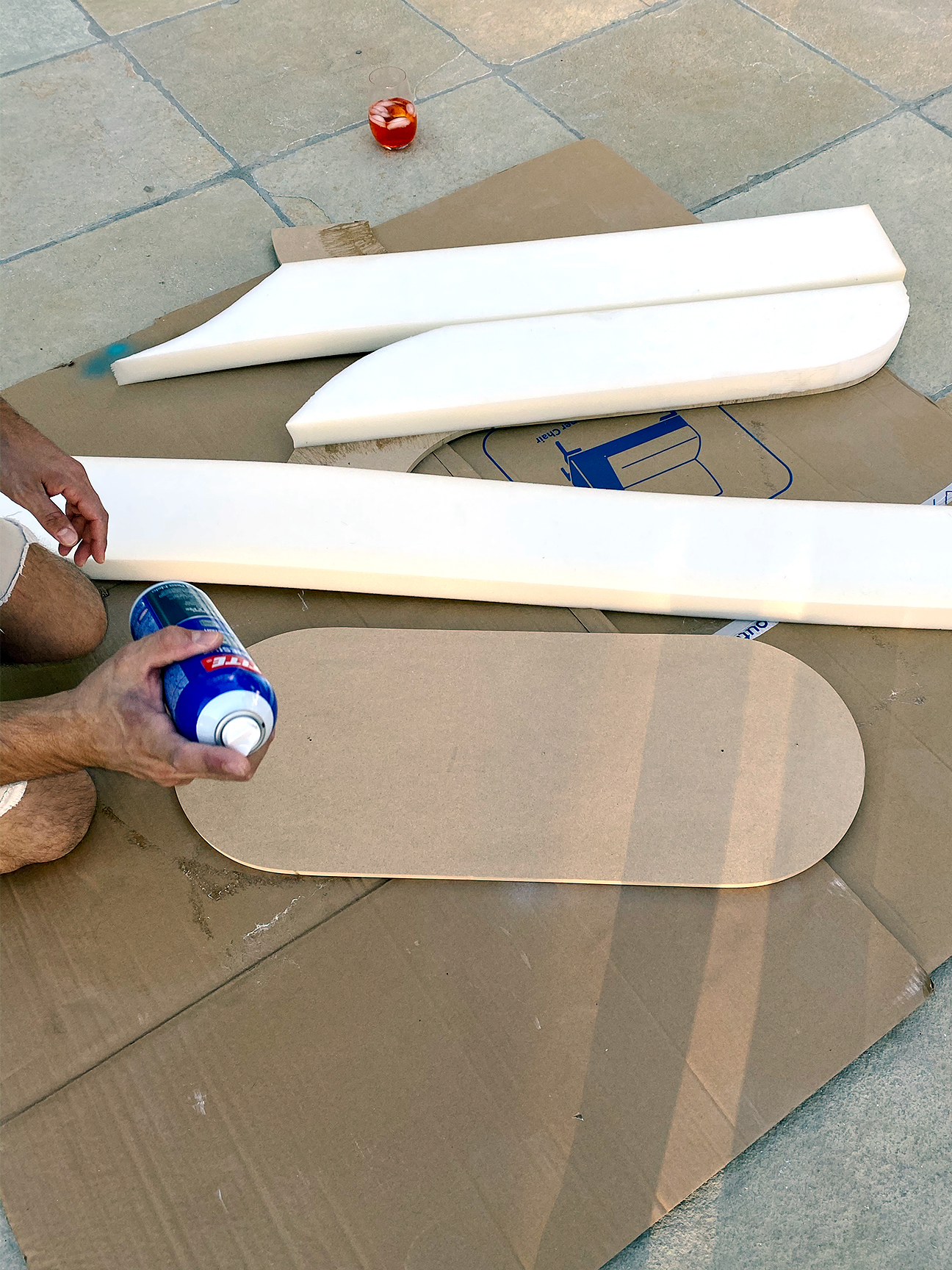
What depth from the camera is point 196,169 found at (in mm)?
2832

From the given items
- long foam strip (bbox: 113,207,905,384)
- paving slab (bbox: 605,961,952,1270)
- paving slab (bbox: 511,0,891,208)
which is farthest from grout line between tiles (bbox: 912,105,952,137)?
paving slab (bbox: 605,961,952,1270)

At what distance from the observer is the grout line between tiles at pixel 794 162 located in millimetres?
2732

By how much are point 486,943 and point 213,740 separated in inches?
23.5

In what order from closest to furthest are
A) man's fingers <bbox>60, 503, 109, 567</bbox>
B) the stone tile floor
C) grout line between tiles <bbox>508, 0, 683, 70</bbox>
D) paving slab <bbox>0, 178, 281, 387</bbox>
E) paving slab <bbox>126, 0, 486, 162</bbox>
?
man's fingers <bbox>60, 503, 109, 567</bbox> → paving slab <bbox>0, 178, 281, 387</bbox> → the stone tile floor → paving slab <bbox>126, 0, 486, 162</bbox> → grout line between tiles <bbox>508, 0, 683, 70</bbox>

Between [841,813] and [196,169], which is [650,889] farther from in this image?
[196,169]

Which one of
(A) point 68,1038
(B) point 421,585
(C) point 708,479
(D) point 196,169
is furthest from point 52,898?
(D) point 196,169

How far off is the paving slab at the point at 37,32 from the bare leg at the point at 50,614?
8.14ft

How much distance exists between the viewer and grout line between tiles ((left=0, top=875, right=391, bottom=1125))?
134 cm

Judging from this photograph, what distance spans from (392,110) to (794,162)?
1.24 metres

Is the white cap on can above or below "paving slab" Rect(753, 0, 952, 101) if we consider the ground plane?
below

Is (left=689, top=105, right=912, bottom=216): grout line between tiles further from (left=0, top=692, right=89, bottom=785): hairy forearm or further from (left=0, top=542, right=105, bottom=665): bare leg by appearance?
(left=0, top=692, right=89, bottom=785): hairy forearm

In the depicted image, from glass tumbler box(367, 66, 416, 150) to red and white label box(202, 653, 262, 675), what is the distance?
7.42 ft

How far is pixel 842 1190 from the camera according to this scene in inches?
53.2

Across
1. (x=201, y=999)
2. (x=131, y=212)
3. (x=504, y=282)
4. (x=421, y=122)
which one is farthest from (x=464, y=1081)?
(x=421, y=122)
